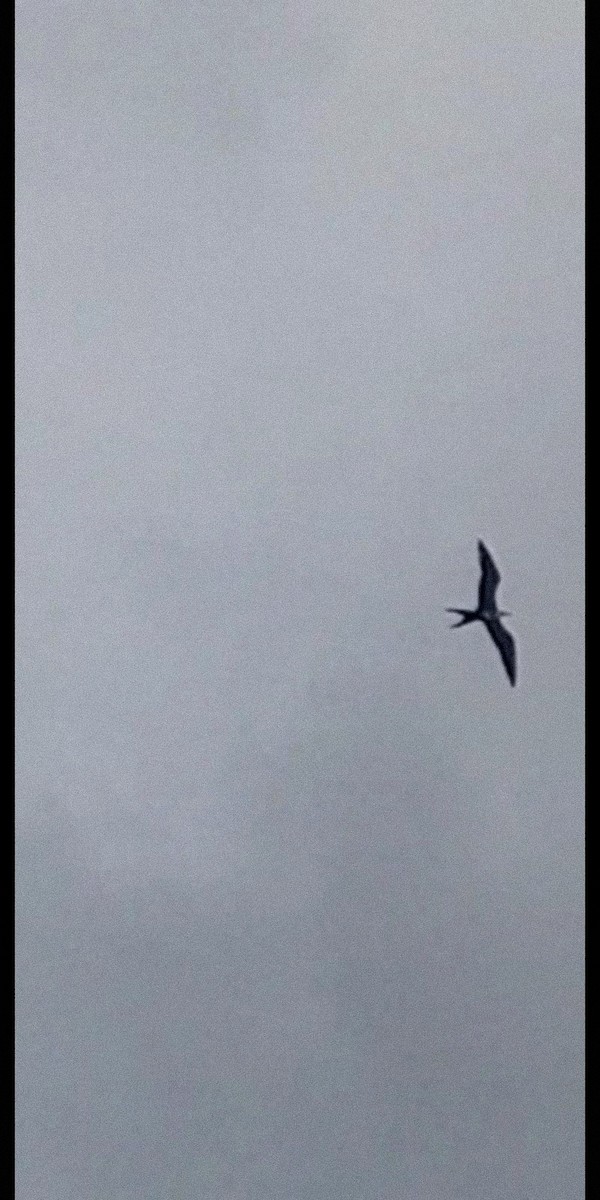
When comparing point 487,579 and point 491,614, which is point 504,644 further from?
point 487,579

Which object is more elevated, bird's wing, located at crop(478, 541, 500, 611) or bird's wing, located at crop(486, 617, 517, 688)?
bird's wing, located at crop(478, 541, 500, 611)

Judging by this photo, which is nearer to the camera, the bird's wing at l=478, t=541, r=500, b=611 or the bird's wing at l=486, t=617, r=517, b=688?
the bird's wing at l=478, t=541, r=500, b=611

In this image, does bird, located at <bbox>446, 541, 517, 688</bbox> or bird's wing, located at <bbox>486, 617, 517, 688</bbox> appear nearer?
bird, located at <bbox>446, 541, 517, 688</bbox>

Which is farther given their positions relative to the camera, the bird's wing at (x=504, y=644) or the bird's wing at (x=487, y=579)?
the bird's wing at (x=504, y=644)

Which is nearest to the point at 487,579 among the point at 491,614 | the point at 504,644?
the point at 491,614
